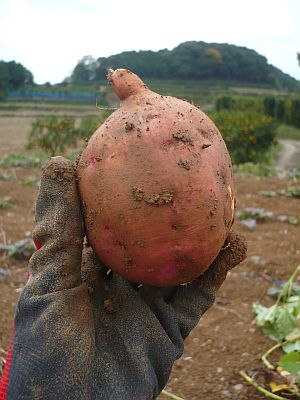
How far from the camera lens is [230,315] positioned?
3.04 m

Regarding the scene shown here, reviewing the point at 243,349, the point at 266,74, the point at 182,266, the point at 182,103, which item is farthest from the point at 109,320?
the point at 266,74

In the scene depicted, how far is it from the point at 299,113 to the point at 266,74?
1197 cm

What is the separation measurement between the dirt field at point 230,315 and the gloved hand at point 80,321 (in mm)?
1033

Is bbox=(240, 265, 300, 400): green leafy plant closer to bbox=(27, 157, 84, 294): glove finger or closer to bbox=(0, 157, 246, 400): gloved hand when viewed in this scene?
bbox=(0, 157, 246, 400): gloved hand

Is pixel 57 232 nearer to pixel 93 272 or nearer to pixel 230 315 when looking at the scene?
pixel 93 272

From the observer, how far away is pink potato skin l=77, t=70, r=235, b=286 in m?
1.24

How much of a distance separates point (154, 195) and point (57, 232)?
0.23 metres

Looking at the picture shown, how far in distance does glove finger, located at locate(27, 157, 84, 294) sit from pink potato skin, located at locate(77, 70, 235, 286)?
0.04m

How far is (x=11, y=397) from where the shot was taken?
1.19 metres

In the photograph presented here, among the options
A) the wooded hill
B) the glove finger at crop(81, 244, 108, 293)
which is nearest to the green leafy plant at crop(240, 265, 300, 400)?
the glove finger at crop(81, 244, 108, 293)

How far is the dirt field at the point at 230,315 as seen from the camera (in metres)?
2.41

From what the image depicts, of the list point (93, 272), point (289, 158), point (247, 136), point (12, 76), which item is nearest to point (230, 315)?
point (93, 272)

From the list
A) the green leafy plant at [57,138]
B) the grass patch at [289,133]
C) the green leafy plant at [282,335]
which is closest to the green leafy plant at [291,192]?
the green leafy plant at [282,335]

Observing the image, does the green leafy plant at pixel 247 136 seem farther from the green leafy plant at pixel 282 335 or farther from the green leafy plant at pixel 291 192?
the green leafy plant at pixel 282 335
